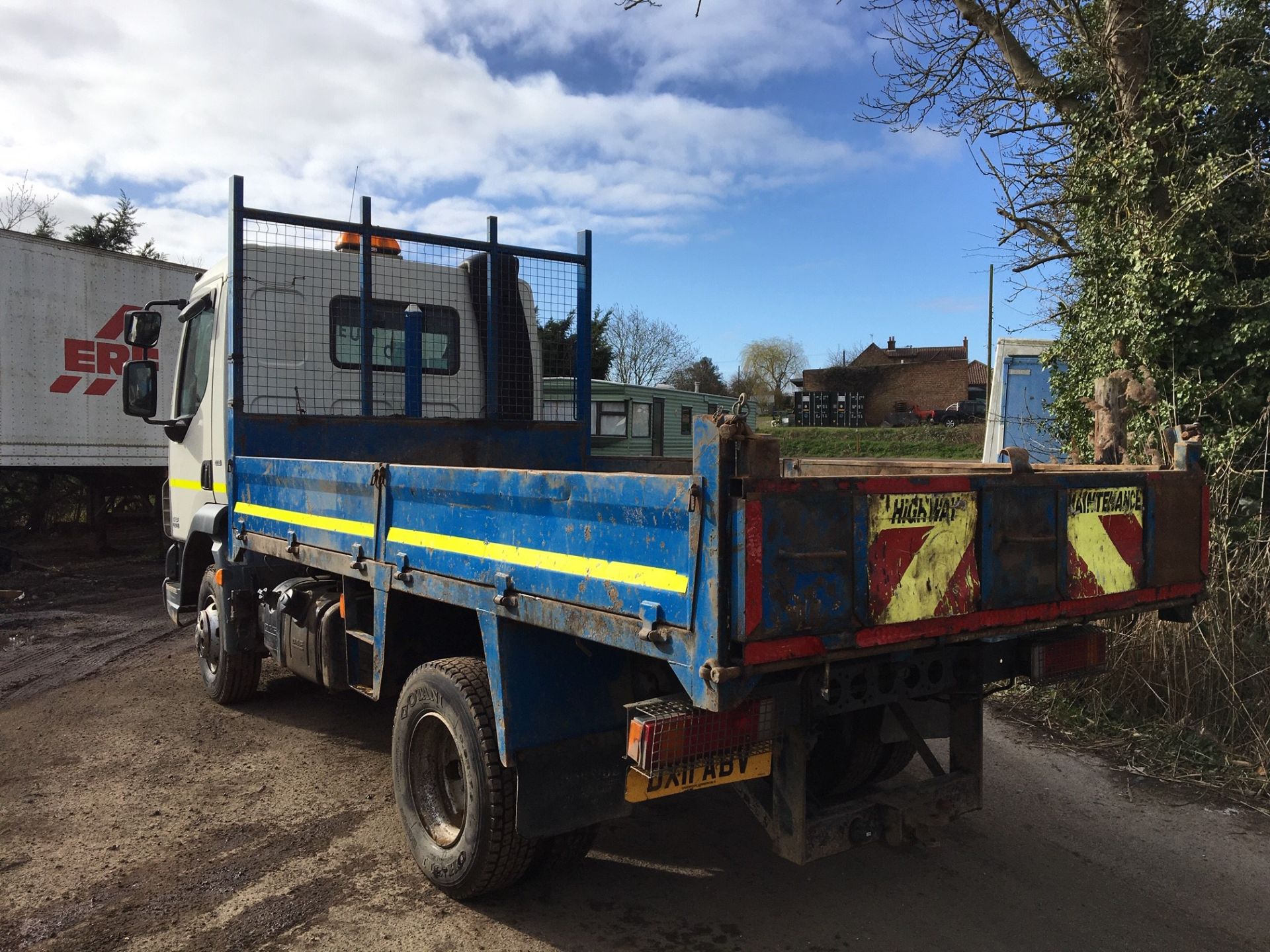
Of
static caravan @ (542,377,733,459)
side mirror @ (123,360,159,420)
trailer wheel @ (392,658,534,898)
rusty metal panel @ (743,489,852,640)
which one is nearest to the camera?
rusty metal panel @ (743,489,852,640)

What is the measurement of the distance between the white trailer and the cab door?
234 inches

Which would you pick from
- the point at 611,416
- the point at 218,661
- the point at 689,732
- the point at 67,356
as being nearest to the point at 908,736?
the point at 689,732

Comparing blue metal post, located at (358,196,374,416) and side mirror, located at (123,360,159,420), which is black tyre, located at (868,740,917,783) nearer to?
blue metal post, located at (358,196,374,416)

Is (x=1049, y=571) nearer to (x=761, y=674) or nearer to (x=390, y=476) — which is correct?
(x=761, y=674)

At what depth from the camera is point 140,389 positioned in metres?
6.34

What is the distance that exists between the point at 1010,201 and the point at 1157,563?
688cm

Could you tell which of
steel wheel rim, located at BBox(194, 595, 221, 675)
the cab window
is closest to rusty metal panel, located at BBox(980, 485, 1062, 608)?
steel wheel rim, located at BBox(194, 595, 221, 675)

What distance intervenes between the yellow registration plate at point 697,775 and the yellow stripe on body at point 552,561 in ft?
1.79

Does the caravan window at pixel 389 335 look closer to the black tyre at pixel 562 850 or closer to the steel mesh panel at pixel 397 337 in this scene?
the steel mesh panel at pixel 397 337

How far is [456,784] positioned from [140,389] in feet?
14.1

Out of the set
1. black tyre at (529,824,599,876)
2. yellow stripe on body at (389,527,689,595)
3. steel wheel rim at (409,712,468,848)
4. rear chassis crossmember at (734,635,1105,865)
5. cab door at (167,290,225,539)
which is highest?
cab door at (167,290,225,539)

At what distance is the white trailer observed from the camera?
36.6ft

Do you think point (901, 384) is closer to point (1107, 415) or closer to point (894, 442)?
point (894, 442)

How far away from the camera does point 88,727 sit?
564 cm
